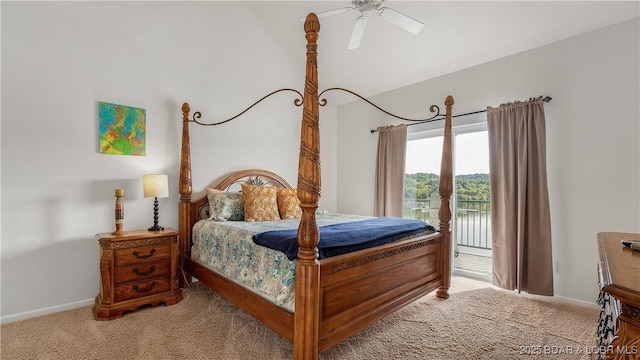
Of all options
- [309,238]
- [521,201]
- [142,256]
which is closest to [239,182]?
[142,256]

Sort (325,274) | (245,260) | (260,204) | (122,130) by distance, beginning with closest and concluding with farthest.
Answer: (325,274) → (245,260) → (122,130) → (260,204)

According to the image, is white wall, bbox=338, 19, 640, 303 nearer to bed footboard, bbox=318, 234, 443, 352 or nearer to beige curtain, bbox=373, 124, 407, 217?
beige curtain, bbox=373, 124, 407, 217

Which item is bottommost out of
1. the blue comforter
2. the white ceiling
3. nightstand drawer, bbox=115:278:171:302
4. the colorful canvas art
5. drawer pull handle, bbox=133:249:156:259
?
nightstand drawer, bbox=115:278:171:302

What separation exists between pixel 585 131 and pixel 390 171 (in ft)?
7.42

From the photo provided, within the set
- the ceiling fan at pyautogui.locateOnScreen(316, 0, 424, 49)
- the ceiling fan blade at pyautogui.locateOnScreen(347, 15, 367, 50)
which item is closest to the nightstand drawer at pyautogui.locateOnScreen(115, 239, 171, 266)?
the ceiling fan at pyautogui.locateOnScreen(316, 0, 424, 49)

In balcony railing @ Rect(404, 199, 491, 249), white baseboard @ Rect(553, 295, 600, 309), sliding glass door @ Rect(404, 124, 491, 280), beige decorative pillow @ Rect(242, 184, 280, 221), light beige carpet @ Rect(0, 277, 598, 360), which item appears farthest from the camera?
balcony railing @ Rect(404, 199, 491, 249)

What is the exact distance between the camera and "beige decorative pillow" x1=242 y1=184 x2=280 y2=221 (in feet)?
10.9

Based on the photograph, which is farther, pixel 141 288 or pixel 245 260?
pixel 141 288

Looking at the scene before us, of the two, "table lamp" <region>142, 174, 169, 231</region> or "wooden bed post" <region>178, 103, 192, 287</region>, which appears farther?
"wooden bed post" <region>178, 103, 192, 287</region>

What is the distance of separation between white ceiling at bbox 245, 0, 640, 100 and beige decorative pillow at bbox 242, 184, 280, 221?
2.39m

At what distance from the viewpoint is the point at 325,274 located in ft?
6.12

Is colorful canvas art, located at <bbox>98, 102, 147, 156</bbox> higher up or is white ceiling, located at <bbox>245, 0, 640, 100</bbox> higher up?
white ceiling, located at <bbox>245, 0, 640, 100</bbox>

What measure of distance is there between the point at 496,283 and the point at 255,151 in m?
3.53

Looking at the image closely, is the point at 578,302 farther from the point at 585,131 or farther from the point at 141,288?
the point at 141,288
